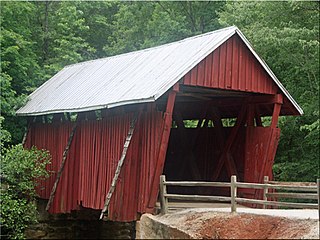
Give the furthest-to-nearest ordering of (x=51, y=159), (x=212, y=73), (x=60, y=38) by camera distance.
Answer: (x=60, y=38) < (x=51, y=159) < (x=212, y=73)

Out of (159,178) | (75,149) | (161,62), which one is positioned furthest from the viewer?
(75,149)

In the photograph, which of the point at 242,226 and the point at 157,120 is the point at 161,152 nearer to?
the point at 157,120

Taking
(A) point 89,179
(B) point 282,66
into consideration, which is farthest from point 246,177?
(B) point 282,66

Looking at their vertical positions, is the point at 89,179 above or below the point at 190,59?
below

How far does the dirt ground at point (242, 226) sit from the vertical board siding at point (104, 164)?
1.73 meters

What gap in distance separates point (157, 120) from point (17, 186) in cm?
586

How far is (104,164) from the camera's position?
13516mm

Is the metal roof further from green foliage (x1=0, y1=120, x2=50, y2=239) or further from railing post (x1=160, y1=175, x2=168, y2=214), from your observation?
railing post (x1=160, y1=175, x2=168, y2=214)

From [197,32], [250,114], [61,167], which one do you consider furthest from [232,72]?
[197,32]

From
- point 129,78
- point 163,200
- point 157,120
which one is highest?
point 129,78

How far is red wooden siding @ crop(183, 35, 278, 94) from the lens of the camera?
12.2 m

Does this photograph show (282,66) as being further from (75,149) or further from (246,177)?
(75,149)

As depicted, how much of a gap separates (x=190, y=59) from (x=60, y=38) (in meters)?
16.6

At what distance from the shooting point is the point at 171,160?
56.5 feet
